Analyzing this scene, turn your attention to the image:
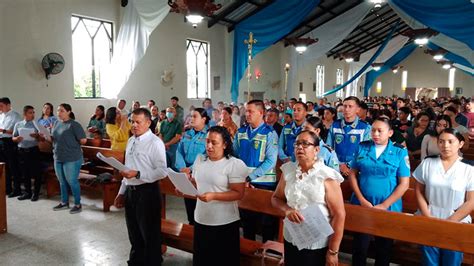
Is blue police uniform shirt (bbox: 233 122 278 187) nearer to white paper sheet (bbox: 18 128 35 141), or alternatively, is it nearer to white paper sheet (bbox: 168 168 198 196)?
white paper sheet (bbox: 168 168 198 196)

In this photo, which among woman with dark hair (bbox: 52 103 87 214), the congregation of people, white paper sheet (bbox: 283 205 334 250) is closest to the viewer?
white paper sheet (bbox: 283 205 334 250)

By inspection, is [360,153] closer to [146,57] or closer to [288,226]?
[288,226]

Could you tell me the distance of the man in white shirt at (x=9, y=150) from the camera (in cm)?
581

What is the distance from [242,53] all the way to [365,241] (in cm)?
759

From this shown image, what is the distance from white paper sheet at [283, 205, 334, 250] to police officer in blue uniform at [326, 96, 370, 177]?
1819mm

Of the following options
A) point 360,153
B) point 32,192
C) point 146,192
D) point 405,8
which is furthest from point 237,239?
point 405,8

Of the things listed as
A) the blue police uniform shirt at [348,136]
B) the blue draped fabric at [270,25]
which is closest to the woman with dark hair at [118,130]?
the blue police uniform shirt at [348,136]

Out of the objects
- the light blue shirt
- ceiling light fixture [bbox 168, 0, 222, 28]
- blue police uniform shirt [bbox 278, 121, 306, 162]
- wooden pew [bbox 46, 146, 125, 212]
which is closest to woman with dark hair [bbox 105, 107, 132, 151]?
wooden pew [bbox 46, 146, 125, 212]

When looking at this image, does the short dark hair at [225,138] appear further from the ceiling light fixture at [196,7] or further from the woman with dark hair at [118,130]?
the ceiling light fixture at [196,7]

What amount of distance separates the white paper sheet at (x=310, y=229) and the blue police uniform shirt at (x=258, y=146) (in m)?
1.12

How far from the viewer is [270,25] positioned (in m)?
9.03

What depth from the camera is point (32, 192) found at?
231 inches

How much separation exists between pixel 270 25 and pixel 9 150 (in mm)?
5906

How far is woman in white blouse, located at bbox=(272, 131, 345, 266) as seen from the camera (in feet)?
6.52
